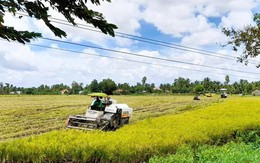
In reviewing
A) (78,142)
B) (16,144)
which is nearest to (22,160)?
(16,144)

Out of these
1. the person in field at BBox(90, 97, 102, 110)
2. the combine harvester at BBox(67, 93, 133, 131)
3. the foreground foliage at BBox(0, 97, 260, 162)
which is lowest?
the foreground foliage at BBox(0, 97, 260, 162)

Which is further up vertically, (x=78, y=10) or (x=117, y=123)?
(x=78, y=10)

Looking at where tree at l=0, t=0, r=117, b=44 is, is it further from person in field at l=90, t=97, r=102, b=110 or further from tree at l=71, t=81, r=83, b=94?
tree at l=71, t=81, r=83, b=94

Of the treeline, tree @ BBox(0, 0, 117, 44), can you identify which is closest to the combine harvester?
tree @ BBox(0, 0, 117, 44)

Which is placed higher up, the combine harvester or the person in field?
the person in field

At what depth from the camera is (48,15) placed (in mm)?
3391

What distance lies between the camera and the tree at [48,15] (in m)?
3.18

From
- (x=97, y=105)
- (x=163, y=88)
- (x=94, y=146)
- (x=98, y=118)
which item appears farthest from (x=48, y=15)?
(x=163, y=88)

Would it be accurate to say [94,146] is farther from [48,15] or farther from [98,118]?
[48,15]

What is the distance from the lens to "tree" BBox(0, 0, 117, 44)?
3.18m

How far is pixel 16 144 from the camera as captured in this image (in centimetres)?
1014

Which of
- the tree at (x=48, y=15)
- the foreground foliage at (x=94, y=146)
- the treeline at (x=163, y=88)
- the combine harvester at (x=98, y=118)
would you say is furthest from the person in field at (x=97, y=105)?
the treeline at (x=163, y=88)

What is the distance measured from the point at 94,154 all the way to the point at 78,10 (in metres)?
6.84

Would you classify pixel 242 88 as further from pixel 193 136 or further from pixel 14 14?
pixel 14 14
